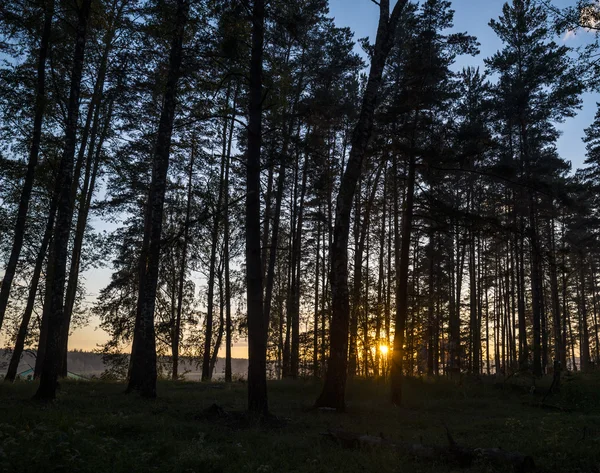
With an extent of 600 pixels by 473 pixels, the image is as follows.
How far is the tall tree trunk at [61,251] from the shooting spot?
34.4ft

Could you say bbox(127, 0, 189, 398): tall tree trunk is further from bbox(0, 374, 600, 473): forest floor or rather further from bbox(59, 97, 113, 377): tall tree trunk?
bbox(59, 97, 113, 377): tall tree trunk

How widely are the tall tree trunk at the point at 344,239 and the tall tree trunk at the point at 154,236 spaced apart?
16.1ft

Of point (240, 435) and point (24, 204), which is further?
point (24, 204)

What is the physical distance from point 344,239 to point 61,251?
7.34 metres

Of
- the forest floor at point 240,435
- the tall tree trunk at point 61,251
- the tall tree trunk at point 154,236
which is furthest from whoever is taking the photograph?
the tall tree trunk at point 154,236

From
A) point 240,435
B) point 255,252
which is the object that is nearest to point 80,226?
point 255,252

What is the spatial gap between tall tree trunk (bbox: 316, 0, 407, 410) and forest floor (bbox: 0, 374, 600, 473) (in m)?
0.74

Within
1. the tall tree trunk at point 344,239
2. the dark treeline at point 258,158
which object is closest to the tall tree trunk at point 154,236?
the dark treeline at point 258,158

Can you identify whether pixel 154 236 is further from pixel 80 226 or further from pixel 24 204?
pixel 80 226

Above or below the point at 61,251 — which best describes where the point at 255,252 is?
above

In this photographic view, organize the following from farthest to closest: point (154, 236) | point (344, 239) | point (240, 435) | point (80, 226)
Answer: point (80, 226), point (154, 236), point (344, 239), point (240, 435)

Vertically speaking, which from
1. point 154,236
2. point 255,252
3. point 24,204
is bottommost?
point 255,252

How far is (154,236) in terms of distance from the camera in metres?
12.7

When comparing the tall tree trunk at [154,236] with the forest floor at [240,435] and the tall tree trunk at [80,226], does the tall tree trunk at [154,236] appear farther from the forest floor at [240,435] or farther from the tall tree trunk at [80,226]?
the tall tree trunk at [80,226]
